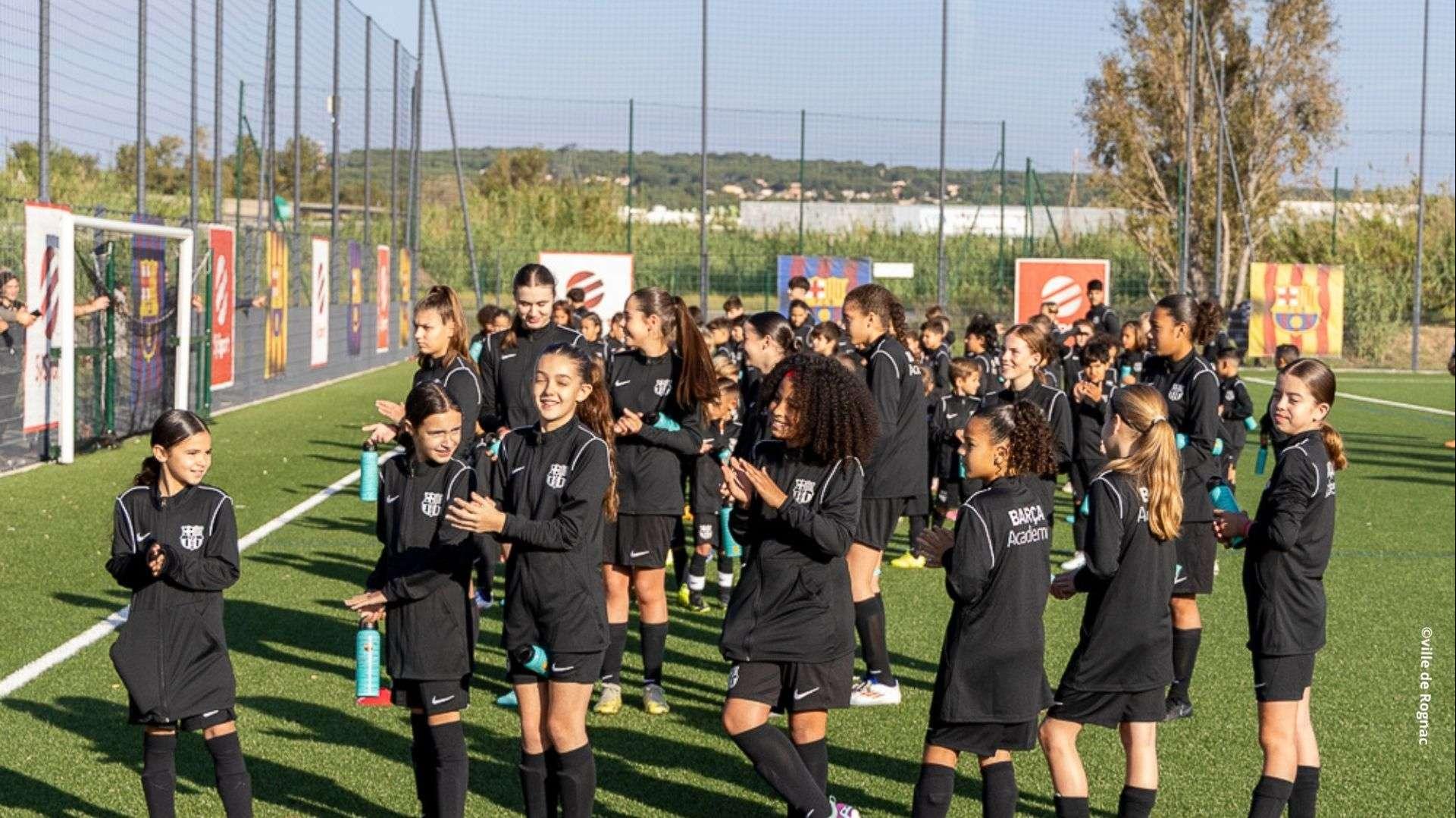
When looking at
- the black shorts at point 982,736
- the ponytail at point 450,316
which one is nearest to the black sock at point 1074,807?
the black shorts at point 982,736

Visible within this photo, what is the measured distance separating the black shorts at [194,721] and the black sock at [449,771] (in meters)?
0.68

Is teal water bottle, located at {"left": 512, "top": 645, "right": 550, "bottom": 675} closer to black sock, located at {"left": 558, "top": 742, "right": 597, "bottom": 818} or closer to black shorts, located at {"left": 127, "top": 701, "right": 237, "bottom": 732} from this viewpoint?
black sock, located at {"left": 558, "top": 742, "right": 597, "bottom": 818}

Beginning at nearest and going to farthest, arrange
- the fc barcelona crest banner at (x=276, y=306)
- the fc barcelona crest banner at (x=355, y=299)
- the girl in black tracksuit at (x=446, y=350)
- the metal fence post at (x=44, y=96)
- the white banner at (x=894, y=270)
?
the girl in black tracksuit at (x=446, y=350)
the metal fence post at (x=44, y=96)
the fc barcelona crest banner at (x=276, y=306)
the fc barcelona crest banner at (x=355, y=299)
the white banner at (x=894, y=270)

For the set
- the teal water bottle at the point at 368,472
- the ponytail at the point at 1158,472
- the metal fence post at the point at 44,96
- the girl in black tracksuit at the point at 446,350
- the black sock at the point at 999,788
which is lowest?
the black sock at the point at 999,788

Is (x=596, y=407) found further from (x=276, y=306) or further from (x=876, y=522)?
(x=276, y=306)

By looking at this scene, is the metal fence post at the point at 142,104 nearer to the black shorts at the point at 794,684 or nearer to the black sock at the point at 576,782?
the black sock at the point at 576,782

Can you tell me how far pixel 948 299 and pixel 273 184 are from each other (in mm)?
17671

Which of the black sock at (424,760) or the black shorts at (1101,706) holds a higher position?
the black shorts at (1101,706)

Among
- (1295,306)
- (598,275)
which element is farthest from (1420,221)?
(598,275)

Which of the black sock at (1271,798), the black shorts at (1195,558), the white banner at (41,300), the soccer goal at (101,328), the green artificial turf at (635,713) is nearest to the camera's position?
the black sock at (1271,798)

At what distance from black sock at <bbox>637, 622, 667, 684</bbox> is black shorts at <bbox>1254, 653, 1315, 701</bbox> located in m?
2.97

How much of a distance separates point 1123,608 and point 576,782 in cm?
192

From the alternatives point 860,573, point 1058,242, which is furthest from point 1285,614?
point 1058,242

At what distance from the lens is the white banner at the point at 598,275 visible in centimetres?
3609
